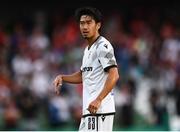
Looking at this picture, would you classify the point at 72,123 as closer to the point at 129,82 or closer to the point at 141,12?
the point at 129,82

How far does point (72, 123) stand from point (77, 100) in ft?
2.03

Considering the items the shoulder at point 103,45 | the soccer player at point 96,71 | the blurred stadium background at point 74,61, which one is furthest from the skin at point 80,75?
the blurred stadium background at point 74,61

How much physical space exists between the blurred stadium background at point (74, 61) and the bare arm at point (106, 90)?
325 inches

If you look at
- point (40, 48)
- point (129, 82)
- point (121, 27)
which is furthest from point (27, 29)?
point (129, 82)

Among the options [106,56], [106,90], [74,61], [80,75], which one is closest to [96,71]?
[106,56]

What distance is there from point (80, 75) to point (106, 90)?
0.97m

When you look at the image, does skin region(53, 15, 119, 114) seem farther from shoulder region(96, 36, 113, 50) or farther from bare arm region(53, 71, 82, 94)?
shoulder region(96, 36, 113, 50)

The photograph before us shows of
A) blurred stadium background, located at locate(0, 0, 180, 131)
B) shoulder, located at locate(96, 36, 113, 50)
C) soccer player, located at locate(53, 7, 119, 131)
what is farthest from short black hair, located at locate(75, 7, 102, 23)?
blurred stadium background, located at locate(0, 0, 180, 131)

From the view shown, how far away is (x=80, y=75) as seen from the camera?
8.22 meters

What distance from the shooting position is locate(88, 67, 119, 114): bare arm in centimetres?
718

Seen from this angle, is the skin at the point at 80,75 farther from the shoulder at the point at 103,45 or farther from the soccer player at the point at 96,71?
the shoulder at the point at 103,45

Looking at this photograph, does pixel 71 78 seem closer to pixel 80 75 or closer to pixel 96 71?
pixel 80 75

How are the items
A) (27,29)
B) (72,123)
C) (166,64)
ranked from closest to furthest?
(72,123) → (166,64) → (27,29)

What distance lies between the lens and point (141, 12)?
19594mm
